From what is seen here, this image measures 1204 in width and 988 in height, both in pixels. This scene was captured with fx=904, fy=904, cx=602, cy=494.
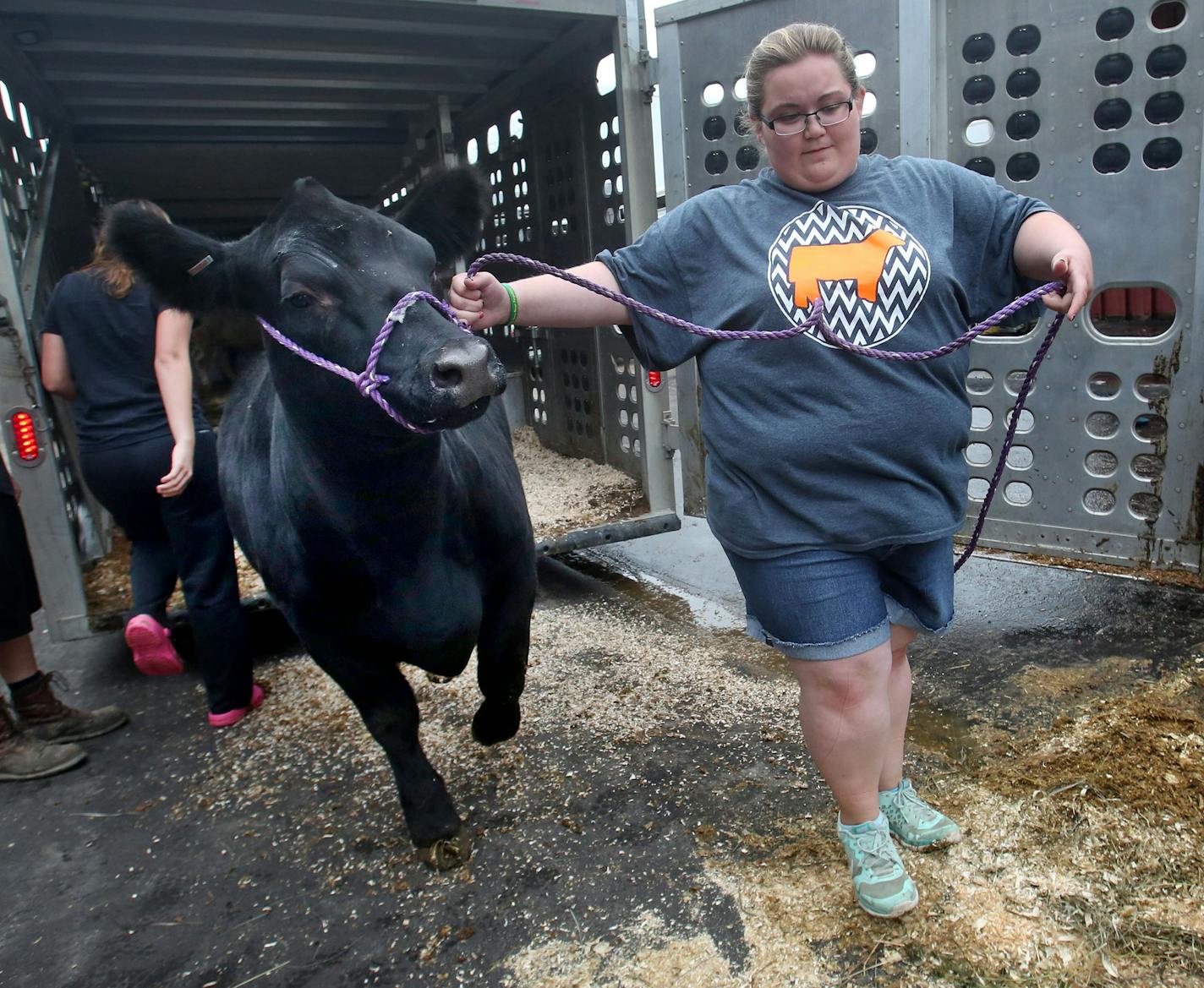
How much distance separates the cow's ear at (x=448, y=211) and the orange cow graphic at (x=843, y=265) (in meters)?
0.93

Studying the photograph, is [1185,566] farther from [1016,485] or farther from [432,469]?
[432,469]

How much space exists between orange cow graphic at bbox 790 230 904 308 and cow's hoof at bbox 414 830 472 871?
65.4 inches

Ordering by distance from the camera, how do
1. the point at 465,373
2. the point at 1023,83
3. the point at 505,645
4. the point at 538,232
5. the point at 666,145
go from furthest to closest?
the point at 538,232, the point at 666,145, the point at 1023,83, the point at 505,645, the point at 465,373


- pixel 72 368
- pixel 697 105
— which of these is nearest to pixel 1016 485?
pixel 697 105

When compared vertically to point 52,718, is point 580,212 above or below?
above

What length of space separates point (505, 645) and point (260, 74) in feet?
13.1

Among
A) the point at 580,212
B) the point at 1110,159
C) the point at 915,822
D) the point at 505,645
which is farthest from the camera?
the point at 580,212

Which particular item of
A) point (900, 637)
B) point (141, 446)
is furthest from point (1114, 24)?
point (141, 446)

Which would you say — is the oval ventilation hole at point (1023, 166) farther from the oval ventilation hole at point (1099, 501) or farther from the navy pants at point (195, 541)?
the navy pants at point (195, 541)

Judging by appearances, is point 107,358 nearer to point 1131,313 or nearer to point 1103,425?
point 1103,425

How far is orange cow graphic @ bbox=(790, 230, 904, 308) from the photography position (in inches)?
67.9

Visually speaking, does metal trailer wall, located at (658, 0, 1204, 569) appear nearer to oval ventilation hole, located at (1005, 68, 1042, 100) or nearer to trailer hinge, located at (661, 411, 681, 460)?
oval ventilation hole, located at (1005, 68, 1042, 100)

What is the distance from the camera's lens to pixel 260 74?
495cm

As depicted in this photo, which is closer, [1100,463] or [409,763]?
[409,763]
